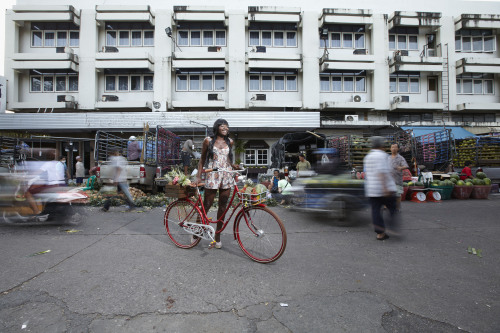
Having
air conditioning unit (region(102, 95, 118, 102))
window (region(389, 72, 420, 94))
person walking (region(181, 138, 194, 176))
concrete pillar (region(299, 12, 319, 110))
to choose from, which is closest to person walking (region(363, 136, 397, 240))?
person walking (region(181, 138, 194, 176))

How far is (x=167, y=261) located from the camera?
142 inches

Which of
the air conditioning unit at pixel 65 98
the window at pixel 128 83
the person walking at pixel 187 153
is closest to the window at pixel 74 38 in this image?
the window at pixel 128 83

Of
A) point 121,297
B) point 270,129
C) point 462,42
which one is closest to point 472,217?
point 121,297

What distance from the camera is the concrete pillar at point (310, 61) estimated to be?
2019cm

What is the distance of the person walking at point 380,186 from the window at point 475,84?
2325 cm

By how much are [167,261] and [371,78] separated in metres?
22.1

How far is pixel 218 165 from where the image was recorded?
3795mm

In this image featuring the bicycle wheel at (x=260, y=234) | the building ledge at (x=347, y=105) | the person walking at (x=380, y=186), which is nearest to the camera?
the bicycle wheel at (x=260, y=234)

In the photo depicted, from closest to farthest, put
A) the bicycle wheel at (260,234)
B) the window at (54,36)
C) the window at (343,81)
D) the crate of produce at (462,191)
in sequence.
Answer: the bicycle wheel at (260,234)
the crate of produce at (462,191)
the window at (54,36)
the window at (343,81)

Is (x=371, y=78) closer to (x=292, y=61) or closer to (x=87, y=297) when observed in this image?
(x=292, y=61)

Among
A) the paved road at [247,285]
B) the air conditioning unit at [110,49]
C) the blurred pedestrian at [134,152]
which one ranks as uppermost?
the air conditioning unit at [110,49]

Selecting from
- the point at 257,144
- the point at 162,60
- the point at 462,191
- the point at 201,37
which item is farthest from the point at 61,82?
the point at 462,191

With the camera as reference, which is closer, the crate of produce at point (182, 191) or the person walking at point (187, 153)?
the crate of produce at point (182, 191)

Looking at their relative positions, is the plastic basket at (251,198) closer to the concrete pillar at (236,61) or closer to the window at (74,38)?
the concrete pillar at (236,61)
